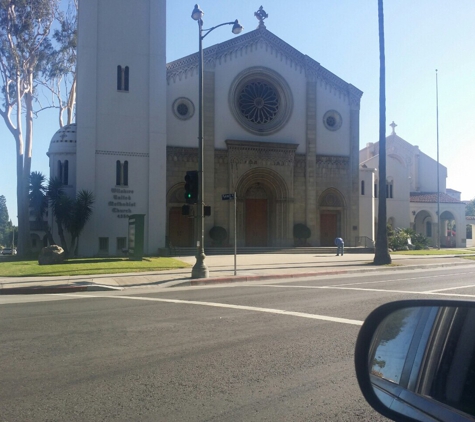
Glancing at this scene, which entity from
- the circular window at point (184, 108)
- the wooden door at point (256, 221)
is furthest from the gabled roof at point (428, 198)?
the circular window at point (184, 108)

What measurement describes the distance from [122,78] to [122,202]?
7.95 m

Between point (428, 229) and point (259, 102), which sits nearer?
point (259, 102)

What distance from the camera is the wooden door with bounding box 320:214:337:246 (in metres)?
41.2

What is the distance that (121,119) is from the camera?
33.8 meters

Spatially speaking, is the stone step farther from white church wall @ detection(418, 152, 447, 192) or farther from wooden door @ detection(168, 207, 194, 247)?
white church wall @ detection(418, 152, 447, 192)

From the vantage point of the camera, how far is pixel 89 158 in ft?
108

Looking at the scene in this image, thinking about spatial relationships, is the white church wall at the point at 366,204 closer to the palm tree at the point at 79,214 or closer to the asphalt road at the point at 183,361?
the palm tree at the point at 79,214

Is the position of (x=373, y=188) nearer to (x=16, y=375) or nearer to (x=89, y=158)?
(x=89, y=158)

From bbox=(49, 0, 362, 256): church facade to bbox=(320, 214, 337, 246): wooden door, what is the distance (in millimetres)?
77

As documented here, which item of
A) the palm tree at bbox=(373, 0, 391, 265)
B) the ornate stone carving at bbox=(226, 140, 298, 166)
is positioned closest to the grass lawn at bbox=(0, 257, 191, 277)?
the palm tree at bbox=(373, 0, 391, 265)

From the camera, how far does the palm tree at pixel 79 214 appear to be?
31078mm

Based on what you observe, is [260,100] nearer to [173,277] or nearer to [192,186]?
[192,186]

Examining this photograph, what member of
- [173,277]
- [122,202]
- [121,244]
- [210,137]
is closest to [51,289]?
[173,277]

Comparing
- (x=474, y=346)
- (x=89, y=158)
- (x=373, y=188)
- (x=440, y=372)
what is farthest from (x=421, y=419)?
(x=373, y=188)
